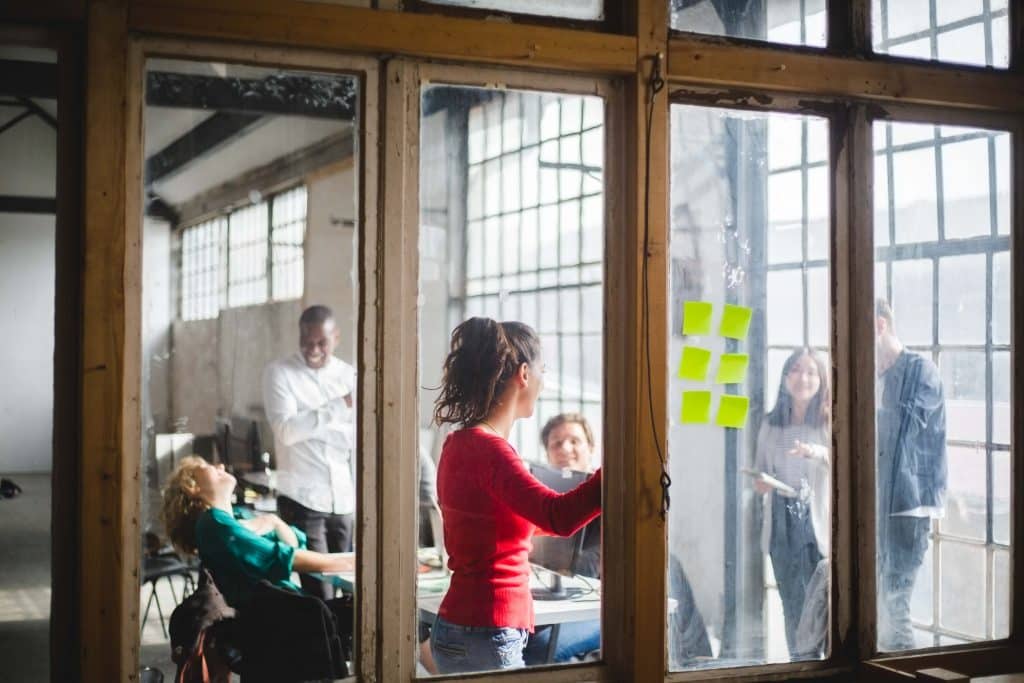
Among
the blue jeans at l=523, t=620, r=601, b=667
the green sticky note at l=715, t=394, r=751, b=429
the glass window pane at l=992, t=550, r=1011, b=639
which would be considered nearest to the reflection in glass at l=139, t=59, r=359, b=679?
the blue jeans at l=523, t=620, r=601, b=667

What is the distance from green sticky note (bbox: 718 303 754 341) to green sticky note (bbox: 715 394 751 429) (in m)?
0.20

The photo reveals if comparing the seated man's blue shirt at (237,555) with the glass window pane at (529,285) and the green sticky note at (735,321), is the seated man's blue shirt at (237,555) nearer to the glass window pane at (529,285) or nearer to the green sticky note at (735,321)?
the glass window pane at (529,285)

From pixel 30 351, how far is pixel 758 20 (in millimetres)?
2392

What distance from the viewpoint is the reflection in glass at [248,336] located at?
2672 mm

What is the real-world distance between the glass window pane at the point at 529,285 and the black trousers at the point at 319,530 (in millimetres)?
222

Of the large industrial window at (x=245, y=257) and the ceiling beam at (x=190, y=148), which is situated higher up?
the ceiling beam at (x=190, y=148)

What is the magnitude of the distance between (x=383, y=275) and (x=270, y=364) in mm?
391

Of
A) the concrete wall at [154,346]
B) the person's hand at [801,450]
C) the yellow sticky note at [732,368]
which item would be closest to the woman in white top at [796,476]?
the person's hand at [801,450]

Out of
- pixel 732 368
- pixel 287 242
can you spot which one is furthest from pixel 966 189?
pixel 287 242

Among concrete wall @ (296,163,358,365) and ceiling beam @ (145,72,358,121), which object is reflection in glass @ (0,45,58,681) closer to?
ceiling beam @ (145,72,358,121)

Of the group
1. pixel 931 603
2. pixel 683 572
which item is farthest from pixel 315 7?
pixel 931 603

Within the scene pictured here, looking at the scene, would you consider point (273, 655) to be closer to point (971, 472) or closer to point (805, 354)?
point (805, 354)

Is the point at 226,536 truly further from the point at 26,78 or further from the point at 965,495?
the point at 965,495

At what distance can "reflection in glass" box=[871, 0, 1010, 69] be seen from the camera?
3.49 metres
